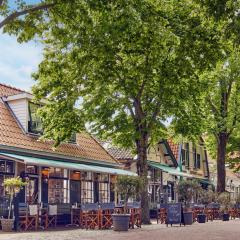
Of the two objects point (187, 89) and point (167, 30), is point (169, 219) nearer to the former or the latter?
point (187, 89)

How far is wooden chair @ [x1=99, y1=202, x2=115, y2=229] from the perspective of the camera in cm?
2182

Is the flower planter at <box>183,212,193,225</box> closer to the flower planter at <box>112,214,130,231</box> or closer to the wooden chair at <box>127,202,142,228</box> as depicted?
the wooden chair at <box>127,202,142,228</box>

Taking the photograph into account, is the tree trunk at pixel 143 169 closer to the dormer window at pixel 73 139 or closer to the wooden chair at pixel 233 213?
the dormer window at pixel 73 139

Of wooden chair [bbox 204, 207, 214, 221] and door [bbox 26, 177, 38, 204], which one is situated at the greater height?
door [bbox 26, 177, 38, 204]

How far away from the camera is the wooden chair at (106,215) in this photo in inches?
859

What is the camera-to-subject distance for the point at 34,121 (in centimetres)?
2781

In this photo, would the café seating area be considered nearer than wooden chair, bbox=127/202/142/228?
Yes

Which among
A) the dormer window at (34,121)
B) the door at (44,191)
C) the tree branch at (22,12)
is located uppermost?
the tree branch at (22,12)

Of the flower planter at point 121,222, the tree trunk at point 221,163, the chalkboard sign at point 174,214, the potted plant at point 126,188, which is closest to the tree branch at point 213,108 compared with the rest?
the tree trunk at point 221,163

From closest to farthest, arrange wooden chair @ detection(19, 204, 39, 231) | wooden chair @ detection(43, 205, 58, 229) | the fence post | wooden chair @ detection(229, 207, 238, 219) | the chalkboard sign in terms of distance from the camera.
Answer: the fence post → wooden chair @ detection(19, 204, 39, 231) → wooden chair @ detection(43, 205, 58, 229) → the chalkboard sign → wooden chair @ detection(229, 207, 238, 219)

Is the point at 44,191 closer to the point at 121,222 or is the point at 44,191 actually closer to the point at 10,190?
the point at 10,190

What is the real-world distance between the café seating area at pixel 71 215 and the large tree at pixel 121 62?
219 cm

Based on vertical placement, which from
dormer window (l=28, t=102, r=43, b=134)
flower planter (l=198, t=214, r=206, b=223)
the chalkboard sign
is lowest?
flower planter (l=198, t=214, r=206, b=223)

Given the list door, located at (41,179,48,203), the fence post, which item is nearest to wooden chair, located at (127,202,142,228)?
the fence post
